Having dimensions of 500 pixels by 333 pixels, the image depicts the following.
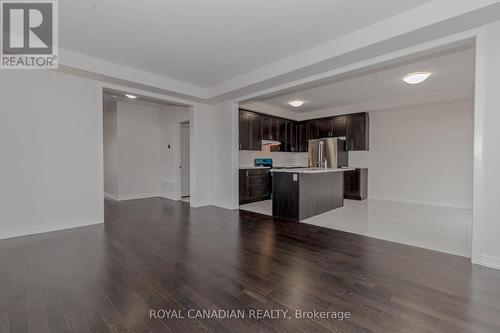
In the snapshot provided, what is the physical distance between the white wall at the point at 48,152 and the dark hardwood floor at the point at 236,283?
54 centimetres

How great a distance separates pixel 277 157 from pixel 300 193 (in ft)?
12.2

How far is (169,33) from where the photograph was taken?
2.99 meters

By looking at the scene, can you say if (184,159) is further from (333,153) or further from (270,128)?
(333,153)

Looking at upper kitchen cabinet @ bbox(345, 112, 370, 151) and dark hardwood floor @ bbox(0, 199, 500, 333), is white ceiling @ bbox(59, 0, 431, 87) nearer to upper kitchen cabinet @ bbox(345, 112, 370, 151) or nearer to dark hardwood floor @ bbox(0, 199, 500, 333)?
dark hardwood floor @ bbox(0, 199, 500, 333)

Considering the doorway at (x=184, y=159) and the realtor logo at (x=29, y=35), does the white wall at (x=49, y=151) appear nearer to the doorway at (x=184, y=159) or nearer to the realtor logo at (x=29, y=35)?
the realtor logo at (x=29, y=35)

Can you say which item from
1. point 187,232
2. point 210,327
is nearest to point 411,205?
point 187,232

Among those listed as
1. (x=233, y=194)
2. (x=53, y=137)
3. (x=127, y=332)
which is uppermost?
(x=53, y=137)

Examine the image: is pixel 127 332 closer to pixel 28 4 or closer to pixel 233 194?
pixel 28 4

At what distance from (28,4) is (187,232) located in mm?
3487

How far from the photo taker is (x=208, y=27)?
286cm

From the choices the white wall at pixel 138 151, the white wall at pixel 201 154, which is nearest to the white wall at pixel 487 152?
the white wall at pixel 201 154

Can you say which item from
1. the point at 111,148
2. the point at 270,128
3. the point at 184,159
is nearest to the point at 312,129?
the point at 270,128

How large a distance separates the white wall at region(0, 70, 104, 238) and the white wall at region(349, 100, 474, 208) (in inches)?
280

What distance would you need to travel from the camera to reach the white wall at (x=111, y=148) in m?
6.57
